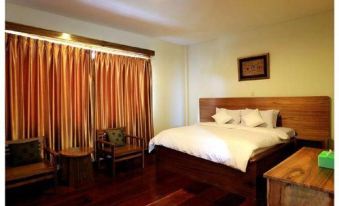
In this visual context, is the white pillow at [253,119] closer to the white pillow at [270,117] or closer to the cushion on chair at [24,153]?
the white pillow at [270,117]

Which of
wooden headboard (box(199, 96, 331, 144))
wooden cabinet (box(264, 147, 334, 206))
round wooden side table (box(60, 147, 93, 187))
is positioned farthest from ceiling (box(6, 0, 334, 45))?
wooden cabinet (box(264, 147, 334, 206))

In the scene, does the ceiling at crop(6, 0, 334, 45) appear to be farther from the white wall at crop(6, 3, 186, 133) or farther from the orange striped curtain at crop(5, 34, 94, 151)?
the orange striped curtain at crop(5, 34, 94, 151)

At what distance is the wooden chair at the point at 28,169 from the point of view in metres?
2.48

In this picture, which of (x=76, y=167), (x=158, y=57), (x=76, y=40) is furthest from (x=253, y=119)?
(x=76, y=40)

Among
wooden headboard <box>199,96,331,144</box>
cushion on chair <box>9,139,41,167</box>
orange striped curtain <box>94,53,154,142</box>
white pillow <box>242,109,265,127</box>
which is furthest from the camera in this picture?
orange striped curtain <box>94,53,154,142</box>

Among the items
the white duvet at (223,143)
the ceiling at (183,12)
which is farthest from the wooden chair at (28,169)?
the ceiling at (183,12)

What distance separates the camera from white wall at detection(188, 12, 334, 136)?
137 inches

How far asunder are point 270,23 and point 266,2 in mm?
997

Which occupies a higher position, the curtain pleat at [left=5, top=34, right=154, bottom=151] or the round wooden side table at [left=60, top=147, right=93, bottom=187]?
the curtain pleat at [left=5, top=34, right=154, bottom=151]

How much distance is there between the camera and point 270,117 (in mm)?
3697

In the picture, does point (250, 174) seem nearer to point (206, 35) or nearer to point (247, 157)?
point (247, 157)

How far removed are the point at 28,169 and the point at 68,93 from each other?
49.9 inches

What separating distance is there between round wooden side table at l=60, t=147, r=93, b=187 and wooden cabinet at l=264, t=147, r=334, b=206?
8.37 feet

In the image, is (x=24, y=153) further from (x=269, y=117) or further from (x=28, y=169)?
(x=269, y=117)
